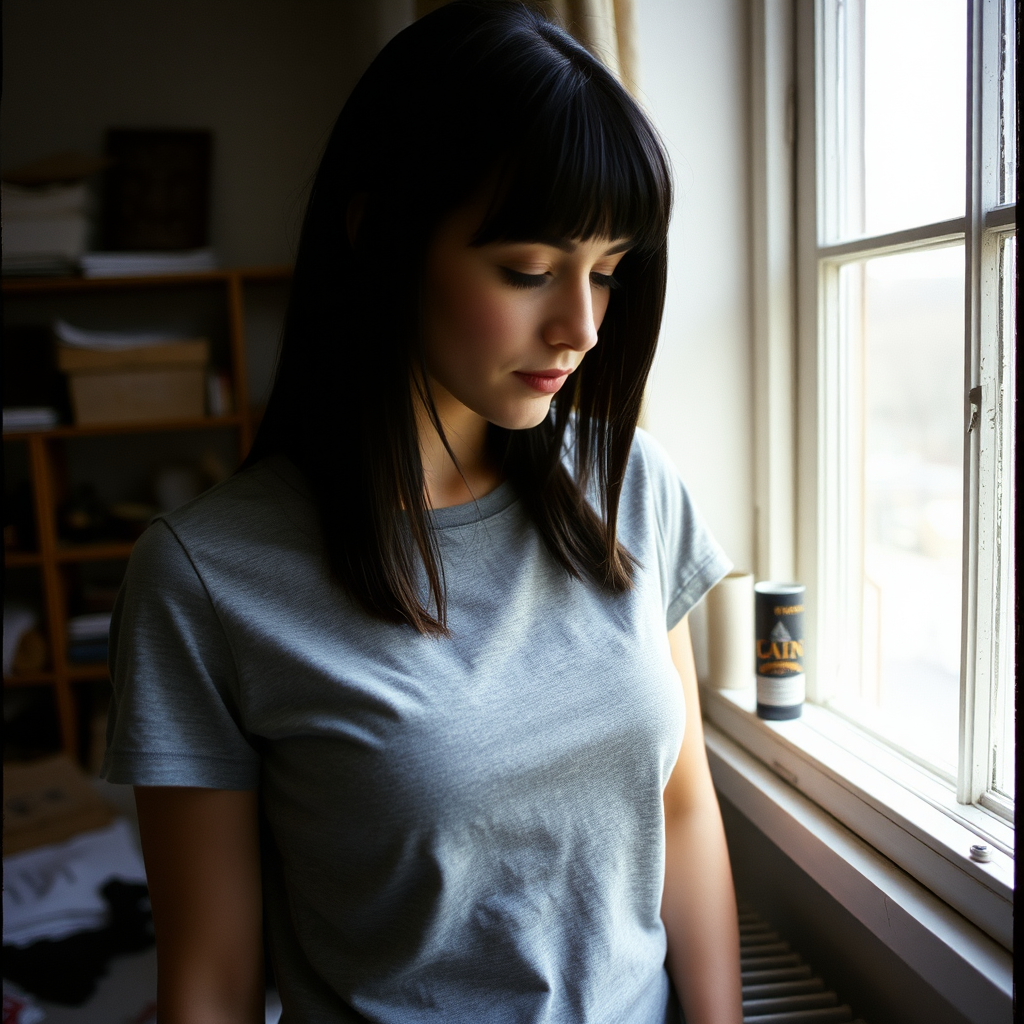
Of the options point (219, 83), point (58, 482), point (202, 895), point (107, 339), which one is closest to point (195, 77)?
point (219, 83)

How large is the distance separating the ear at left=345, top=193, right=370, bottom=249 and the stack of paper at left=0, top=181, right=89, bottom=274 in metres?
2.09

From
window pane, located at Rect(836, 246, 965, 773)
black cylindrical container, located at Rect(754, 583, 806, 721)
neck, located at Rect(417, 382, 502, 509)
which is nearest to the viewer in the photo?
neck, located at Rect(417, 382, 502, 509)

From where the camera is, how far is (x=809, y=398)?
1.35 m

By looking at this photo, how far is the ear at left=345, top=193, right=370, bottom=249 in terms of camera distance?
0.80 meters

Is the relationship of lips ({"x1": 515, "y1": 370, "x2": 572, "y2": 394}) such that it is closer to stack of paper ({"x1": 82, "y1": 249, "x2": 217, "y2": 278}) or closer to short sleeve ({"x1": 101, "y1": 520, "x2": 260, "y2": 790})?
short sleeve ({"x1": 101, "y1": 520, "x2": 260, "y2": 790})

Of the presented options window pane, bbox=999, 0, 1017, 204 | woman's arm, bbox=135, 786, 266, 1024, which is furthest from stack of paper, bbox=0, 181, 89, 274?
window pane, bbox=999, 0, 1017, 204

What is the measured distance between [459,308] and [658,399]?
0.72 m

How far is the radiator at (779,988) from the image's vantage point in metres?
1.10

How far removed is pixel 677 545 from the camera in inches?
40.9

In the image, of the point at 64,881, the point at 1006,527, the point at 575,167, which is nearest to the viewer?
the point at 575,167

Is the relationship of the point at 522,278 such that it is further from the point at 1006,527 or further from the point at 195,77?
the point at 195,77

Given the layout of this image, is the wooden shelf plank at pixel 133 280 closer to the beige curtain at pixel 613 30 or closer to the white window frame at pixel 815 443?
the beige curtain at pixel 613 30

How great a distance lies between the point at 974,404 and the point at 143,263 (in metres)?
2.34

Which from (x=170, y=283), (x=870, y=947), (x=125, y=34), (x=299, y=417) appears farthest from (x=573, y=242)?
(x=125, y=34)
